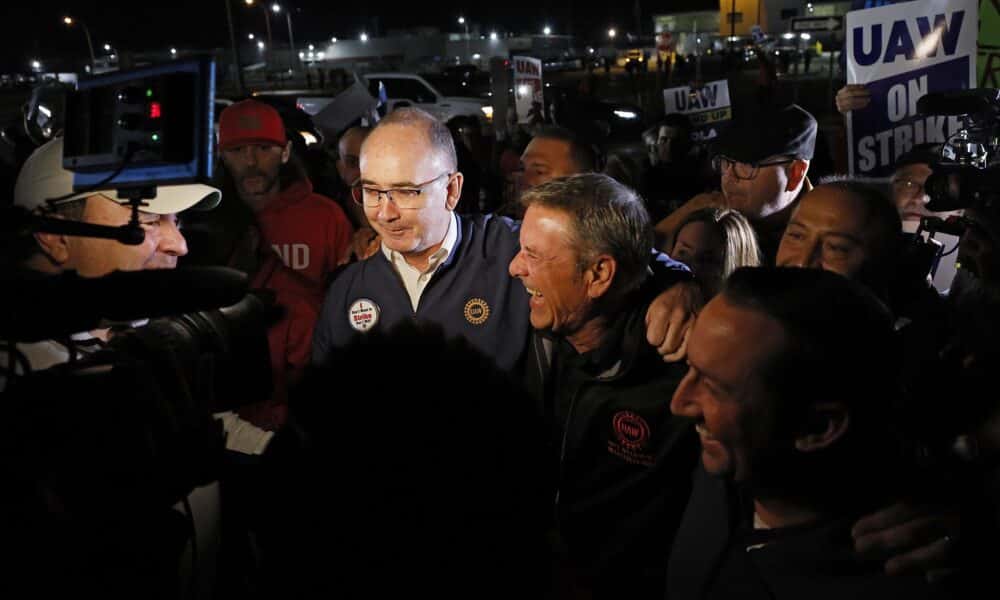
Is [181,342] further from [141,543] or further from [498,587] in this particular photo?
[498,587]

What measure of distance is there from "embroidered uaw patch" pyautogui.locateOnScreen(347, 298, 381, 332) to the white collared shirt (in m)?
0.14

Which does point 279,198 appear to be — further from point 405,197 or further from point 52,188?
point 52,188

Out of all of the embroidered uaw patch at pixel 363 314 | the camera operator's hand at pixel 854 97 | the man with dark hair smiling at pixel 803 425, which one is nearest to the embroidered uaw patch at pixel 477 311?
the embroidered uaw patch at pixel 363 314

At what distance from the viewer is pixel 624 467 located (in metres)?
2.07

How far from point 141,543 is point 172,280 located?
47 centimetres

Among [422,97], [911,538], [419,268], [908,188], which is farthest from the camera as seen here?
[422,97]

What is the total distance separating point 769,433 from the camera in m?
1.51

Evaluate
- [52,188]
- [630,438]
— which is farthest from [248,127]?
[630,438]

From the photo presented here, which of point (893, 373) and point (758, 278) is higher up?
point (758, 278)

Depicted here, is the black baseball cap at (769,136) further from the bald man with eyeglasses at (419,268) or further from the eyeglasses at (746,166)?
the bald man with eyeglasses at (419,268)

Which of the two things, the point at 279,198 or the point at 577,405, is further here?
the point at 279,198

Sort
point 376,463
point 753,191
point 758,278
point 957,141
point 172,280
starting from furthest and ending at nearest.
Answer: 1. point 753,191
2. point 957,141
3. point 376,463
4. point 758,278
5. point 172,280

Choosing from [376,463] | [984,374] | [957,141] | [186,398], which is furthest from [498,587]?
[957,141]

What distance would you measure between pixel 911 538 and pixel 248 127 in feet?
11.5
